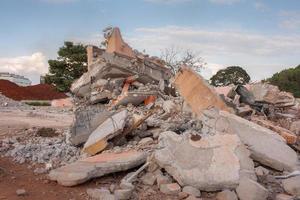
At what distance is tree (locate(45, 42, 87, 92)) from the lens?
93.7 feet

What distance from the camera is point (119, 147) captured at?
6.04m

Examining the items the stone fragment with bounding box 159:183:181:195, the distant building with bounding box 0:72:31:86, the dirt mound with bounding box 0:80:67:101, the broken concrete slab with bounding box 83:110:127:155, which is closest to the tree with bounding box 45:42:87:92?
the dirt mound with bounding box 0:80:67:101

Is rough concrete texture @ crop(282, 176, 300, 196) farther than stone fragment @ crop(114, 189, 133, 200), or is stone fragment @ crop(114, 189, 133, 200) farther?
rough concrete texture @ crop(282, 176, 300, 196)

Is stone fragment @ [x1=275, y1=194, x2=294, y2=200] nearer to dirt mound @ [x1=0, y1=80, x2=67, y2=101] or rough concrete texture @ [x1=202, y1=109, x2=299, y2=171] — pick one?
rough concrete texture @ [x1=202, y1=109, x2=299, y2=171]

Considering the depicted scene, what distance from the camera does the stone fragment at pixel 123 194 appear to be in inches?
182

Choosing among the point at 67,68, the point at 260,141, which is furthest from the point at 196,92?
the point at 67,68

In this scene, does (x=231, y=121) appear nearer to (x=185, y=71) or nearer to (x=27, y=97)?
(x=185, y=71)

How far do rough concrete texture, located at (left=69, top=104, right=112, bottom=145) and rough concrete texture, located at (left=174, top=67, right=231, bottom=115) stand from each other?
4.90 feet

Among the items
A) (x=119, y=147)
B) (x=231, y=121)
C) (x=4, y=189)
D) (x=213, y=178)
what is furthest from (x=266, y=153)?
(x=4, y=189)

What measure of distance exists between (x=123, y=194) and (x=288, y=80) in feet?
64.7

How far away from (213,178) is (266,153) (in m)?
1.05

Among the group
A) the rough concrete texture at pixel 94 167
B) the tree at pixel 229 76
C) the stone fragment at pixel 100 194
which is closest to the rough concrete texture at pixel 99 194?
the stone fragment at pixel 100 194

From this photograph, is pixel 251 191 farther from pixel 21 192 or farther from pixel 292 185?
pixel 21 192

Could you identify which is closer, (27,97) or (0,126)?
(0,126)
